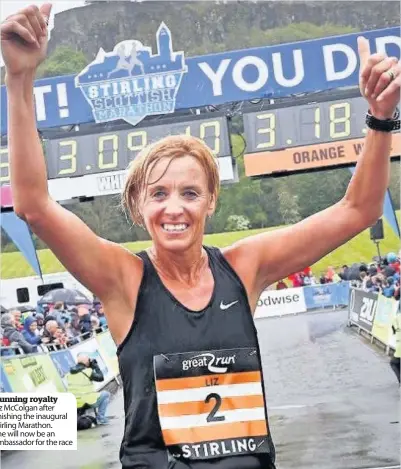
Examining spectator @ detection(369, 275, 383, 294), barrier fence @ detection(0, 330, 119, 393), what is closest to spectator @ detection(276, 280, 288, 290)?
spectator @ detection(369, 275, 383, 294)

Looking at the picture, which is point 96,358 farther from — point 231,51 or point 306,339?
point 231,51

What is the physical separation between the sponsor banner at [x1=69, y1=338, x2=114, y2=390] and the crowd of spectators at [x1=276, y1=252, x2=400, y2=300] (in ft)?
2.89

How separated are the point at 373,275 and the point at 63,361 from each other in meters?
1.31

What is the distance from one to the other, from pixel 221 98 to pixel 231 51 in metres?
0.20

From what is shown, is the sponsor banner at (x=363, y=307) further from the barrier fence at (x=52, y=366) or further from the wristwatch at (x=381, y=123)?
the wristwatch at (x=381, y=123)

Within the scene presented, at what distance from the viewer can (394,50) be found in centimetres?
→ 316

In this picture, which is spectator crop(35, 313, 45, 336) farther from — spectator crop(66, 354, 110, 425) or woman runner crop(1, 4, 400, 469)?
woman runner crop(1, 4, 400, 469)

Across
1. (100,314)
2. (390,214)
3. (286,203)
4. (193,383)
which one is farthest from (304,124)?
(193,383)

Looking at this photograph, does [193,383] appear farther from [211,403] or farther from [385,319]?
[385,319]

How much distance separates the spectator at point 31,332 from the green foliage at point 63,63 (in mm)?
988

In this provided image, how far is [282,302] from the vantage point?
314cm

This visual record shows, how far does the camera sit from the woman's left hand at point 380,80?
1.49 meters

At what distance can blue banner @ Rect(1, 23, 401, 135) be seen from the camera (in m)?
3.13

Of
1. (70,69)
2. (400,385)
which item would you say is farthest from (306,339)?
(70,69)
